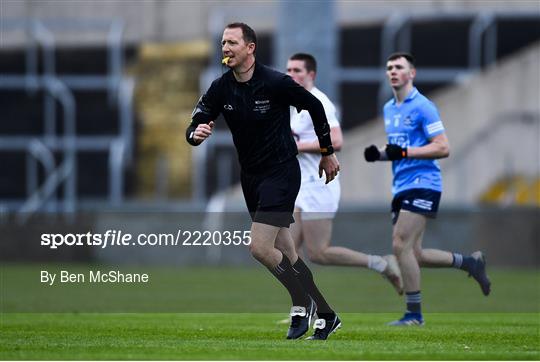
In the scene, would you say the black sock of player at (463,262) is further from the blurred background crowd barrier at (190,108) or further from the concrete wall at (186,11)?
the concrete wall at (186,11)

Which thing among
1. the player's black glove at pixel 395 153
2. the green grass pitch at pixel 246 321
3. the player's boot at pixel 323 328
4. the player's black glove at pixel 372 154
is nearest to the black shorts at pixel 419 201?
the player's black glove at pixel 395 153

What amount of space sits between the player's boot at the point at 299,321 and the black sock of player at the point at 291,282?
53 mm

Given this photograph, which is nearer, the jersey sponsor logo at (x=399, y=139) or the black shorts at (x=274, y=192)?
the black shorts at (x=274, y=192)

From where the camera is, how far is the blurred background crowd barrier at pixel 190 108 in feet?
80.1

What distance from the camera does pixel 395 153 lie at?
12.9m

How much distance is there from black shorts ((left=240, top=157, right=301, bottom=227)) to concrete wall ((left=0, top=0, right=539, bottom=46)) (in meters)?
15.6

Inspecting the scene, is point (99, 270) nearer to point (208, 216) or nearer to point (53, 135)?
point (208, 216)

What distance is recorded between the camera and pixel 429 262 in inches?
528

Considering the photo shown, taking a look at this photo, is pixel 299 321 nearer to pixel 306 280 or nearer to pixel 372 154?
pixel 306 280

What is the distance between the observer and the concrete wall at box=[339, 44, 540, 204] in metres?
25.0

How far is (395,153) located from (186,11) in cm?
1504

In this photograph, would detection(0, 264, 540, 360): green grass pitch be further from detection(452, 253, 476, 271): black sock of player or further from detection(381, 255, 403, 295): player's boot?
detection(452, 253, 476, 271): black sock of player

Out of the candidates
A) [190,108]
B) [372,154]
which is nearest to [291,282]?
[372,154]

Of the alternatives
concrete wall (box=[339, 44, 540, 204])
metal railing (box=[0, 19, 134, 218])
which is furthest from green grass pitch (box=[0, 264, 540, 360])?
metal railing (box=[0, 19, 134, 218])
